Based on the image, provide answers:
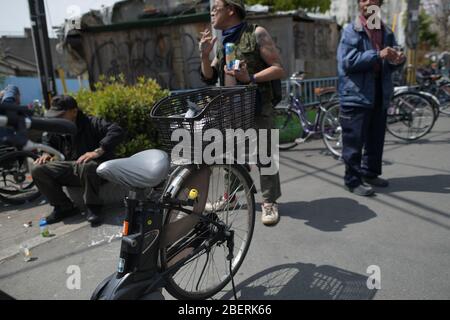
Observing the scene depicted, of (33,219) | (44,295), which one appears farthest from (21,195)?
(44,295)

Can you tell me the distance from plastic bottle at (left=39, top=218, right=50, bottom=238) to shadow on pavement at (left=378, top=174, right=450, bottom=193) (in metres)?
3.57

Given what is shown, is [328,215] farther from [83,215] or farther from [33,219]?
[33,219]

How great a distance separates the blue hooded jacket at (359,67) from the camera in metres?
3.71

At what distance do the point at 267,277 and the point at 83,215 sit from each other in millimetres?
2314

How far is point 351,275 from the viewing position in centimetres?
268

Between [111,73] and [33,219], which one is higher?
[111,73]

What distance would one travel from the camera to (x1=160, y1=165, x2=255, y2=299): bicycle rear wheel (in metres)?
2.28

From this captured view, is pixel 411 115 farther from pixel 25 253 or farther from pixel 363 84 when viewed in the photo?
pixel 25 253

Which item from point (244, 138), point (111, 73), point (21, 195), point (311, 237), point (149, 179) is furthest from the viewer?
point (111, 73)

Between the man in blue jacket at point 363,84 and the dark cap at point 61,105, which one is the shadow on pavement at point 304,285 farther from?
the dark cap at point 61,105

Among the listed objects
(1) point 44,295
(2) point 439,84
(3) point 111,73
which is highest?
(3) point 111,73

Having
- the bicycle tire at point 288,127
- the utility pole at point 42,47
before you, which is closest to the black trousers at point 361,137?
the bicycle tire at point 288,127

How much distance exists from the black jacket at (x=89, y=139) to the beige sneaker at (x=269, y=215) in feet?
5.33

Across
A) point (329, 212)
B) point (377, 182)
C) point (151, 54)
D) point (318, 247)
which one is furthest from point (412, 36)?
point (318, 247)
